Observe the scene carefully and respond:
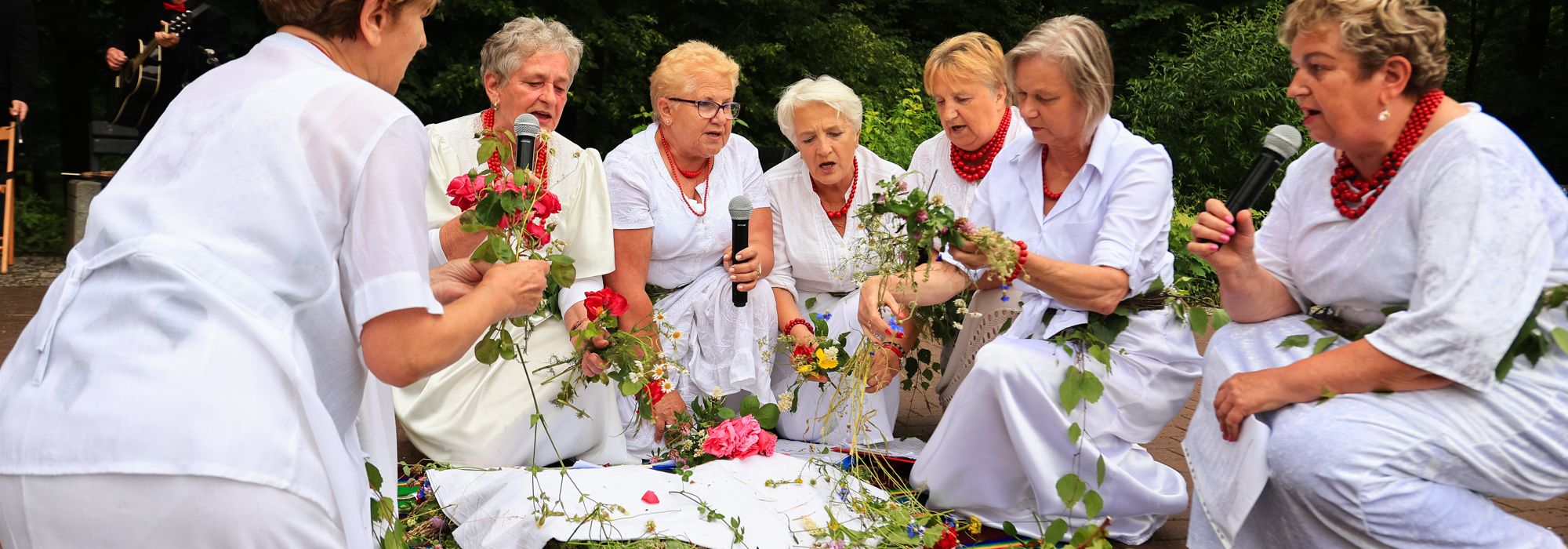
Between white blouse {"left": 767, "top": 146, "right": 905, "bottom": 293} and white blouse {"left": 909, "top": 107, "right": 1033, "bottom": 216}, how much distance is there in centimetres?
13

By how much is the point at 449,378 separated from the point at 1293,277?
2978 millimetres

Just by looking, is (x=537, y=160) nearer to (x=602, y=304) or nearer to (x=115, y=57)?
(x=602, y=304)

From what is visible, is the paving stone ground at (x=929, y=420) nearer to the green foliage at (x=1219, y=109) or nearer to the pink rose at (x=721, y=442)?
the pink rose at (x=721, y=442)

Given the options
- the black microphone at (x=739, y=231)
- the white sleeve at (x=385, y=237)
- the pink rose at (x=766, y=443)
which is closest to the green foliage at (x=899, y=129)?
the black microphone at (x=739, y=231)

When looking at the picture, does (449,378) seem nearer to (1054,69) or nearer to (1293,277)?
(1054,69)

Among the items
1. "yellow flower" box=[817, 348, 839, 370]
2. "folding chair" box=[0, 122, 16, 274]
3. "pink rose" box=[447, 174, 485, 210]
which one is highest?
"pink rose" box=[447, 174, 485, 210]

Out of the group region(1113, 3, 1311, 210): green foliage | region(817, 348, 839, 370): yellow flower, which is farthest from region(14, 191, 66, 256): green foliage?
region(1113, 3, 1311, 210): green foliage

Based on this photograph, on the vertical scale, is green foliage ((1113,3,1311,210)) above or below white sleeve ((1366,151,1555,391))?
below

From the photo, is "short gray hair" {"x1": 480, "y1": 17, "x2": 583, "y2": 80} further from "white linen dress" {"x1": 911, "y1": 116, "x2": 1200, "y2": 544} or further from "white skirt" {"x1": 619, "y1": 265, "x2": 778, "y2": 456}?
"white linen dress" {"x1": 911, "y1": 116, "x2": 1200, "y2": 544}

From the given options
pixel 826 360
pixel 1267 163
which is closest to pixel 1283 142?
pixel 1267 163

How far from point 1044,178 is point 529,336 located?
6.54 ft

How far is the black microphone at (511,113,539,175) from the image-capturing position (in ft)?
11.0

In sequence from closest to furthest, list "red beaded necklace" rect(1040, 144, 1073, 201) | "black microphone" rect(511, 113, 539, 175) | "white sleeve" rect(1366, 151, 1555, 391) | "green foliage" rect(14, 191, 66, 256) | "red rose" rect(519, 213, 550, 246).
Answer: "white sleeve" rect(1366, 151, 1555, 391), "red rose" rect(519, 213, 550, 246), "black microphone" rect(511, 113, 539, 175), "red beaded necklace" rect(1040, 144, 1073, 201), "green foliage" rect(14, 191, 66, 256)

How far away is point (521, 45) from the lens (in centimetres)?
473
